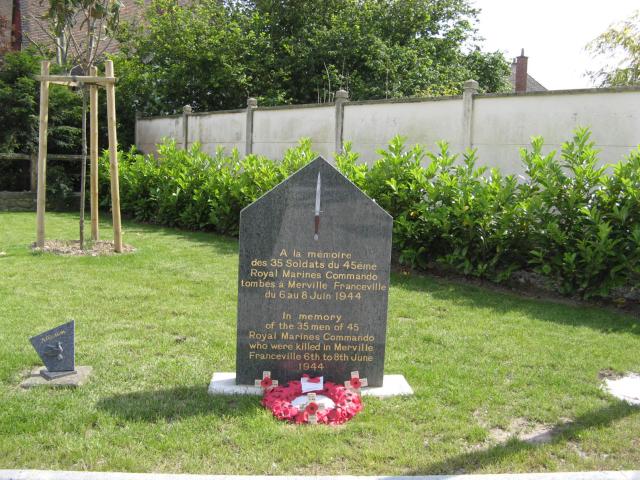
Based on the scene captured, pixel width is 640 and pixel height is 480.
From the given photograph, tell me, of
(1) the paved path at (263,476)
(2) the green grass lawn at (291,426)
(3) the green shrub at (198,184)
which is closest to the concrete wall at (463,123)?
(3) the green shrub at (198,184)

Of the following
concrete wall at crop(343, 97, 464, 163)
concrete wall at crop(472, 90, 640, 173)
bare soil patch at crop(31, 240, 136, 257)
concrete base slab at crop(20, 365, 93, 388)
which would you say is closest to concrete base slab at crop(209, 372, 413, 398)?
concrete base slab at crop(20, 365, 93, 388)

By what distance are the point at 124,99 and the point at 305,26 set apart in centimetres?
587

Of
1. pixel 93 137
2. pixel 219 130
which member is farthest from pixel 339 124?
pixel 93 137

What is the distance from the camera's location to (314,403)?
427 centimetres

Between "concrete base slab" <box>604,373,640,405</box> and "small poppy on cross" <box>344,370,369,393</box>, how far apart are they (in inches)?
67.8

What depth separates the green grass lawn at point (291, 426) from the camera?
3.72m

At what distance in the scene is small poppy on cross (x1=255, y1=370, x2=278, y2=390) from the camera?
4609mm

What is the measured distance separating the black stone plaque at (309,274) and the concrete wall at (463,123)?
515 cm

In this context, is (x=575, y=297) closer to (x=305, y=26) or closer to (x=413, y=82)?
(x=413, y=82)

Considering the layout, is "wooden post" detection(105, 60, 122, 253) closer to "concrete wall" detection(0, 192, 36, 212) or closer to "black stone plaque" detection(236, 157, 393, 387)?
"black stone plaque" detection(236, 157, 393, 387)

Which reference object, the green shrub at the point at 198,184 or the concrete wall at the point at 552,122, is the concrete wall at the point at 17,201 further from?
the concrete wall at the point at 552,122

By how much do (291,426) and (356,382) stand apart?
695 mm

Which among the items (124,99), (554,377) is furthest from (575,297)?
(124,99)

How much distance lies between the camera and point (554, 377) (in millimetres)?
5070
